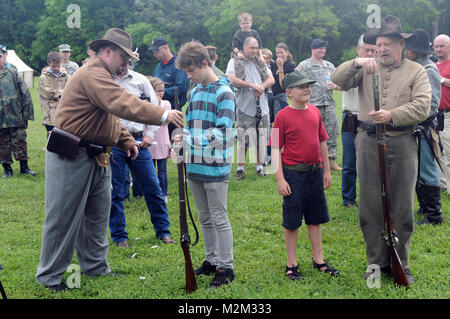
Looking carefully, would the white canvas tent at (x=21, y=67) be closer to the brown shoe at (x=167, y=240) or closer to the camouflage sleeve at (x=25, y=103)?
the camouflage sleeve at (x=25, y=103)

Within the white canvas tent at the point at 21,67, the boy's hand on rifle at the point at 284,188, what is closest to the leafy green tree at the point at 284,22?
the white canvas tent at the point at 21,67

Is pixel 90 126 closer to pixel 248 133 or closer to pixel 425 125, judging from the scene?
pixel 425 125

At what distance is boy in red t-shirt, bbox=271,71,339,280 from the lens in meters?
4.62

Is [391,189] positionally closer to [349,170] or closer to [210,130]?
[210,130]

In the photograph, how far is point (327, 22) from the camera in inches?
2037

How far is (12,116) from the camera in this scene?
384 inches

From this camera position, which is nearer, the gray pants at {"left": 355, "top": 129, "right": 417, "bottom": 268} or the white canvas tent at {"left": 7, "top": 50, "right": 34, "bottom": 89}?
the gray pants at {"left": 355, "top": 129, "right": 417, "bottom": 268}

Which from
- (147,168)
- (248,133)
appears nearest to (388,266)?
(147,168)

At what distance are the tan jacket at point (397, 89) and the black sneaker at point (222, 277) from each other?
1.96 meters

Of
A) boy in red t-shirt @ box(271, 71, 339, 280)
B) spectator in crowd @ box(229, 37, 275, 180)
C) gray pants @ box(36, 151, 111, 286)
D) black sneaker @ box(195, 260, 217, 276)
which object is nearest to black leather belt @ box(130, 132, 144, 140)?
gray pants @ box(36, 151, 111, 286)

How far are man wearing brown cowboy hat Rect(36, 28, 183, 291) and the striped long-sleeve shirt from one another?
275 millimetres

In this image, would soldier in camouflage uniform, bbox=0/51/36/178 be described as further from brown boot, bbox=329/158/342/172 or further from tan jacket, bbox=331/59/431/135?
tan jacket, bbox=331/59/431/135
